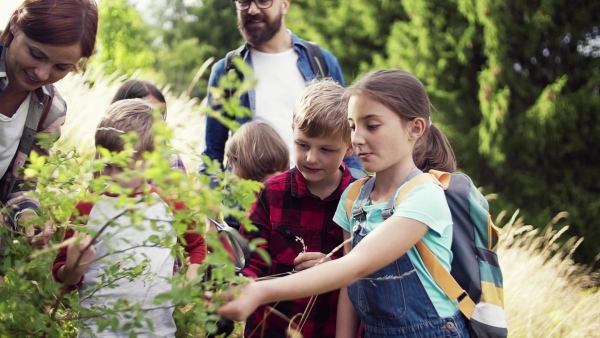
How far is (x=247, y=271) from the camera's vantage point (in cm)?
286

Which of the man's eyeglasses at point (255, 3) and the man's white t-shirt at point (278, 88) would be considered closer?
the man's white t-shirt at point (278, 88)

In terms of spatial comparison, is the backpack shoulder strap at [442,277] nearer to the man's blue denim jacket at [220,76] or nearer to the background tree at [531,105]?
the man's blue denim jacket at [220,76]

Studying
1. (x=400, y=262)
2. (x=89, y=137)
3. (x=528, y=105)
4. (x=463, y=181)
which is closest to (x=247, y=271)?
(x=400, y=262)

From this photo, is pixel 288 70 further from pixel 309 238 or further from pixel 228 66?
pixel 309 238

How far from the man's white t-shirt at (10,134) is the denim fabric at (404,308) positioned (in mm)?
1610

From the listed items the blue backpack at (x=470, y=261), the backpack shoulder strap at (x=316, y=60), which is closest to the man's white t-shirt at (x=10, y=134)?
the blue backpack at (x=470, y=261)

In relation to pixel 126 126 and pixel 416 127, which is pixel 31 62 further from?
pixel 416 127

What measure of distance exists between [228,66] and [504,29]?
24.0 ft

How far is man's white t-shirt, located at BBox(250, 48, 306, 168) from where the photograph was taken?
4.25 m

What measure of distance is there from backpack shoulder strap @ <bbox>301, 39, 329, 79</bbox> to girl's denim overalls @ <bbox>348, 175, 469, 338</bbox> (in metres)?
2.16

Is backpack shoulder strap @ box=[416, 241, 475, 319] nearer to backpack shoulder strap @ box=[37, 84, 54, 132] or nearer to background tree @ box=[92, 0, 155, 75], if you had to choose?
backpack shoulder strap @ box=[37, 84, 54, 132]

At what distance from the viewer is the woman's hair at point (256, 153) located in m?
3.59

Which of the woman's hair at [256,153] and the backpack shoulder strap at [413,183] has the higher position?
the backpack shoulder strap at [413,183]

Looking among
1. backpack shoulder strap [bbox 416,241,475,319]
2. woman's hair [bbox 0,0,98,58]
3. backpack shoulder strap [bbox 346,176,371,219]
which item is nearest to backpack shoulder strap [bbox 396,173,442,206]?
backpack shoulder strap [bbox 416,241,475,319]
